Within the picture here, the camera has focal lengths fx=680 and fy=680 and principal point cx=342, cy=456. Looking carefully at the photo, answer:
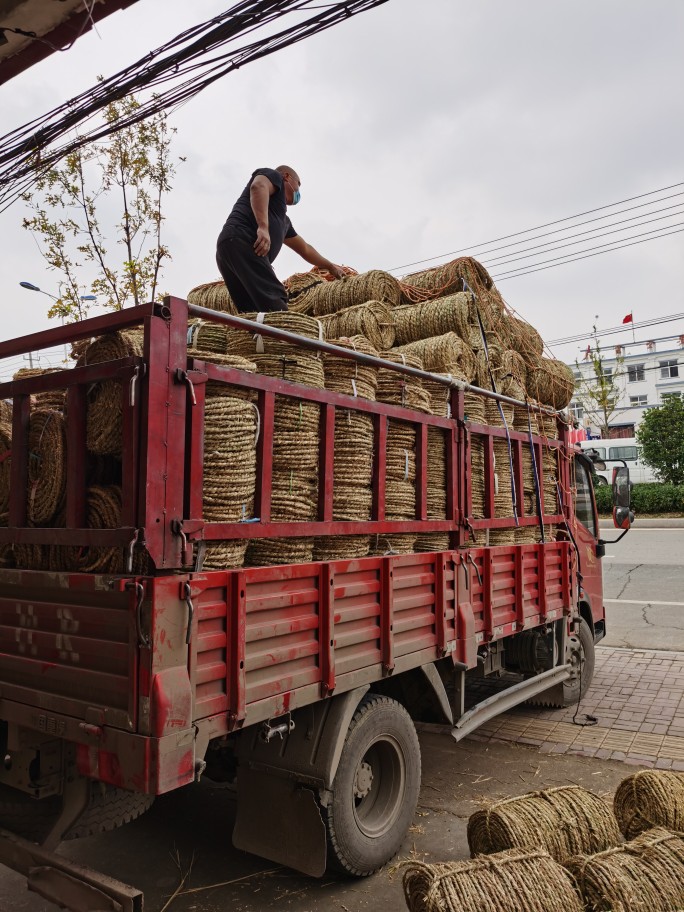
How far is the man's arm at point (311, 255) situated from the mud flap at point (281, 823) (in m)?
4.07

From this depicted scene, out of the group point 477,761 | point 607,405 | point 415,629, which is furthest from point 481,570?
point 607,405

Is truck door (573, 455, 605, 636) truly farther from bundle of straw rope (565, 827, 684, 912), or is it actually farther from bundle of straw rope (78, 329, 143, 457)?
bundle of straw rope (78, 329, 143, 457)

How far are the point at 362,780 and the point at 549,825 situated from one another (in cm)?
96

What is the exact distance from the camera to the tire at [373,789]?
3.36m

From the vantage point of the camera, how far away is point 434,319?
225 inches

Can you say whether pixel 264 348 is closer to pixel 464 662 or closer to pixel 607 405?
pixel 464 662

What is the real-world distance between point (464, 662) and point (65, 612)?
2608 mm

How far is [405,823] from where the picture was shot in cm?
381

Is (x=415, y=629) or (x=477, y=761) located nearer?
(x=415, y=629)

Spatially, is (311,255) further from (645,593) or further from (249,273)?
(645,593)

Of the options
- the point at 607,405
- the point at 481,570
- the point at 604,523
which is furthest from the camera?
the point at 607,405

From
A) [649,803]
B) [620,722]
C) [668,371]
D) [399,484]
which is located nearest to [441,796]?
[649,803]

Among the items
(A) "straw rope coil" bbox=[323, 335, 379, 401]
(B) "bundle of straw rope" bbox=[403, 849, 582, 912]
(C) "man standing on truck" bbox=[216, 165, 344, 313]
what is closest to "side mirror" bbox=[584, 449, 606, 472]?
(C) "man standing on truck" bbox=[216, 165, 344, 313]

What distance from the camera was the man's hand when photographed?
472 cm
